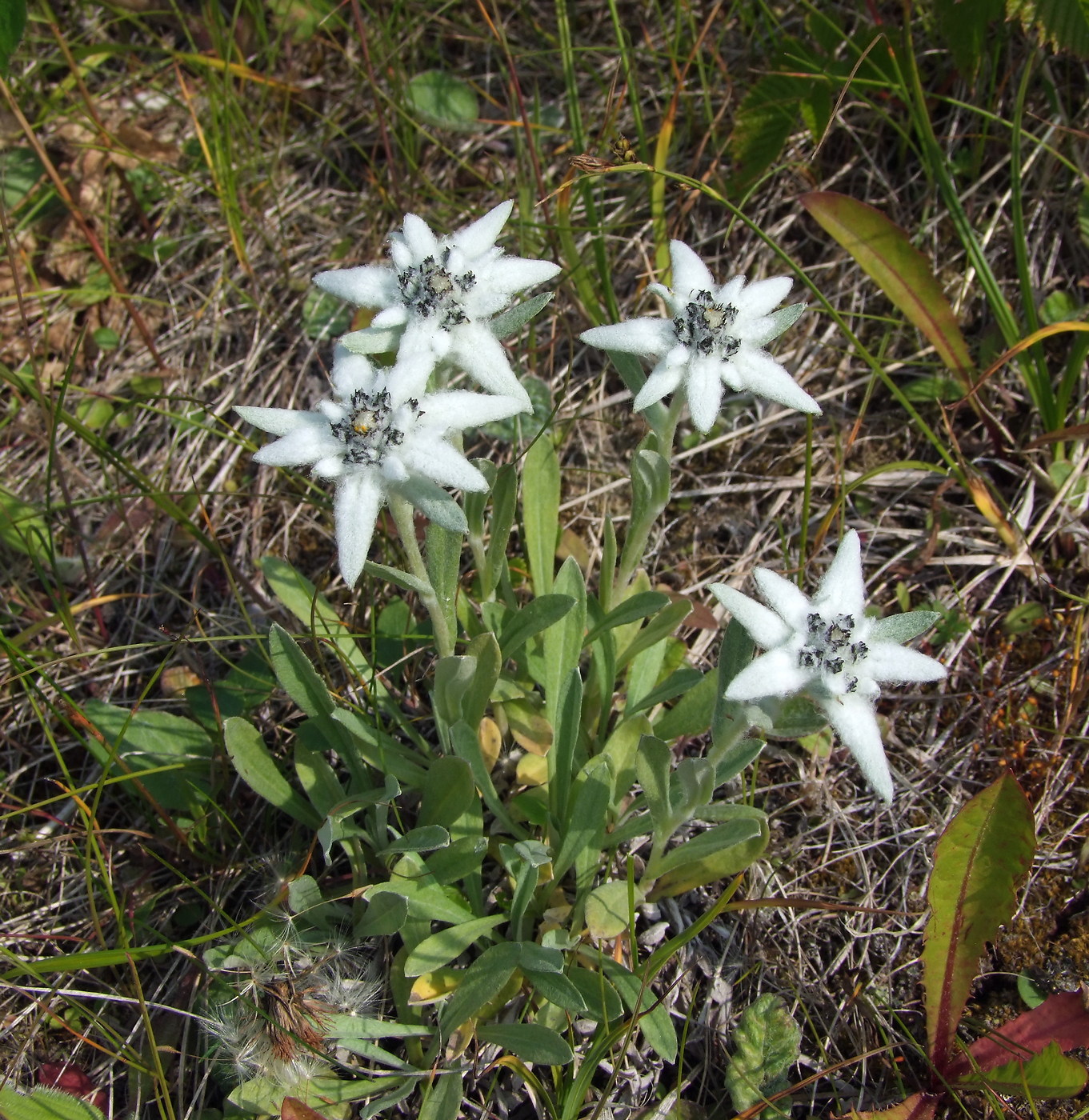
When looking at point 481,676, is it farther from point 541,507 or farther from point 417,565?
point 541,507

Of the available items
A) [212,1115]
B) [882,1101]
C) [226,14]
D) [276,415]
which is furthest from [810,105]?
[212,1115]

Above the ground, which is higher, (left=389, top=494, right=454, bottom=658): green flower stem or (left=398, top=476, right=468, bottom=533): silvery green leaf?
(left=398, top=476, right=468, bottom=533): silvery green leaf

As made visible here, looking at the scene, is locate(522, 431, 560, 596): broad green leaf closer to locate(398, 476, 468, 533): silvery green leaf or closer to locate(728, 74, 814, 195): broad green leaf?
locate(398, 476, 468, 533): silvery green leaf

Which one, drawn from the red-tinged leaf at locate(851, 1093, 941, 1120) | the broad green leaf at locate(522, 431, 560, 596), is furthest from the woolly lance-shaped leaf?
the broad green leaf at locate(522, 431, 560, 596)

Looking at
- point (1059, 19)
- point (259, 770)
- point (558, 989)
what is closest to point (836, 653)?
point (558, 989)

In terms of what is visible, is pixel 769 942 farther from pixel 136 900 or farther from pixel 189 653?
pixel 189 653

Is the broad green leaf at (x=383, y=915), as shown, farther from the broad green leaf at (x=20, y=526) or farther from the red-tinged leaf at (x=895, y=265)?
the red-tinged leaf at (x=895, y=265)

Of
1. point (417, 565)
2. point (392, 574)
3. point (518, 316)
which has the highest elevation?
point (518, 316)
